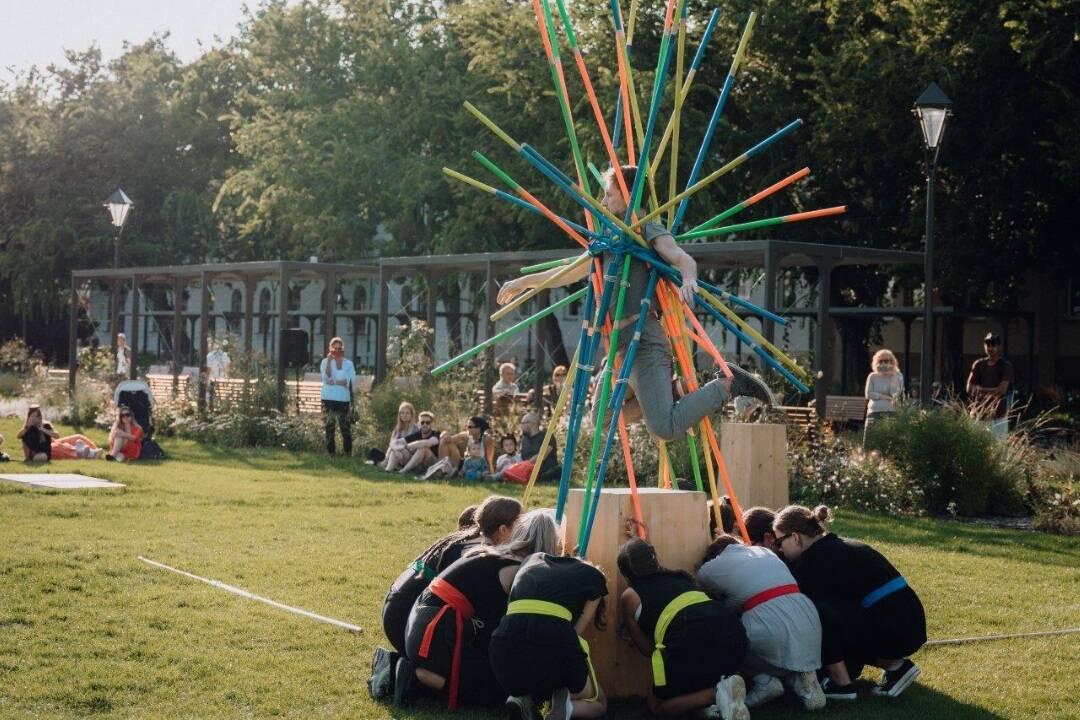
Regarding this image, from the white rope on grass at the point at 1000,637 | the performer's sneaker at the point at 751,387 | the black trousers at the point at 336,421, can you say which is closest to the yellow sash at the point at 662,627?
the performer's sneaker at the point at 751,387

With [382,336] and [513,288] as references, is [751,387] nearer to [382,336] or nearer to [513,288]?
[513,288]

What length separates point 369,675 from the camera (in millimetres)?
6984

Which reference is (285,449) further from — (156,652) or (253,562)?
(156,652)

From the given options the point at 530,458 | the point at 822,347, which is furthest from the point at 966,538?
the point at 530,458

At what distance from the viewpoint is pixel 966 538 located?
12.2m

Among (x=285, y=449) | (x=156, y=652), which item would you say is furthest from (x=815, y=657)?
(x=285, y=449)

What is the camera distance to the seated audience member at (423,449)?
1777 cm

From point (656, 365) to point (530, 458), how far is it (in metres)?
10.2

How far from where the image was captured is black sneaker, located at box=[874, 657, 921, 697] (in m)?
6.74

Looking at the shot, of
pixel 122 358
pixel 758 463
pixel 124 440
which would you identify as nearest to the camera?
pixel 758 463

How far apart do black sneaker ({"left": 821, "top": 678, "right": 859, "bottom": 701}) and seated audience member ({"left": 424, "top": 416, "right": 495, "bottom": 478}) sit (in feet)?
34.3

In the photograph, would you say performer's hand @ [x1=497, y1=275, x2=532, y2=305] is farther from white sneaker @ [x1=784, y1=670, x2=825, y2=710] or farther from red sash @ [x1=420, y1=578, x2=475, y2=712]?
white sneaker @ [x1=784, y1=670, x2=825, y2=710]

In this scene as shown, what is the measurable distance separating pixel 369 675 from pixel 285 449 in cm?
1456

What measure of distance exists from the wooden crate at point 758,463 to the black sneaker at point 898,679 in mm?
4542
